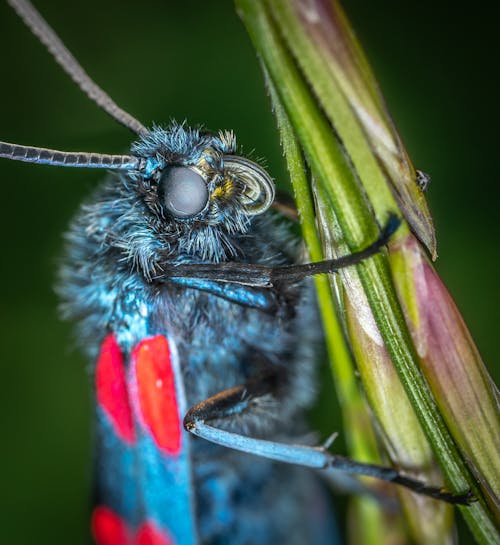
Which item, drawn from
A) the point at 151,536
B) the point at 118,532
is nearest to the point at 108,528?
the point at 118,532

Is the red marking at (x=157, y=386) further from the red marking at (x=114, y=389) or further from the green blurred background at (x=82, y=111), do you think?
the green blurred background at (x=82, y=111)

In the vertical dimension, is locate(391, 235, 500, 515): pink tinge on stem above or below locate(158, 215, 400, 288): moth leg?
below

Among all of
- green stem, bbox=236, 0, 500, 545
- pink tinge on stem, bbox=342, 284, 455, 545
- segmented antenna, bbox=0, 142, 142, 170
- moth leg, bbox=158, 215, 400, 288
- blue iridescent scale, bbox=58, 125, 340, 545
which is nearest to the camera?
green stem, bbox=236, 0, 500, 545

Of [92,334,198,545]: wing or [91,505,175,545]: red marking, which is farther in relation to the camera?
[91,505,175,545]: red marking

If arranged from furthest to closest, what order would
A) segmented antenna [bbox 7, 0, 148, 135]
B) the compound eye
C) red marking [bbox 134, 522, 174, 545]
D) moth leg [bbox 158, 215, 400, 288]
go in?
red marking [bbox 134, 522, 174, 545]
the compound eye
moth leg [bbox 158, 215, 400, 288]
segmented antenna [bbox 7, 0, 148, 135]

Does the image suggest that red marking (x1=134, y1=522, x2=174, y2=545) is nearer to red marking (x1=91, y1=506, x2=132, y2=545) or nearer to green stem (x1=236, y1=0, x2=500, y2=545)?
red marking (x1=91, y1=506, x2=132, y2=545)

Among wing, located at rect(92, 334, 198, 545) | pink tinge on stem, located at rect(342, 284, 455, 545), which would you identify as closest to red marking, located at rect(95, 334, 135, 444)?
wing, located at rect(92, 334, 198, 545)

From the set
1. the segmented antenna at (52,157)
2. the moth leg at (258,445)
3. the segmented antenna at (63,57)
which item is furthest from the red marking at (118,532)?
the segmented antenna at (63,57)

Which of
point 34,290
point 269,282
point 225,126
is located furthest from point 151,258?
point 34,290
